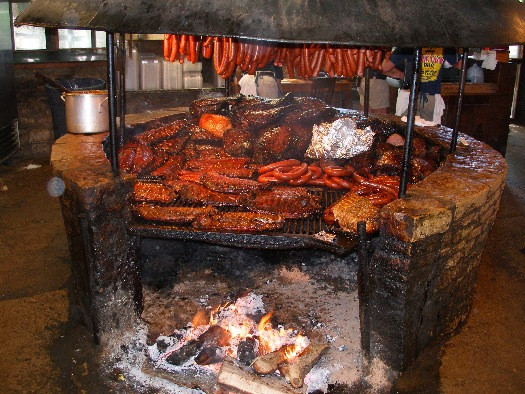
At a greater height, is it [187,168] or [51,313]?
[187,168]

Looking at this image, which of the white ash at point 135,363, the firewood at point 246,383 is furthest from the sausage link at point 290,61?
the firewood at point 246,383

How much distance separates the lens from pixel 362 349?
157 inches

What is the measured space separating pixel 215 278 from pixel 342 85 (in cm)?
949

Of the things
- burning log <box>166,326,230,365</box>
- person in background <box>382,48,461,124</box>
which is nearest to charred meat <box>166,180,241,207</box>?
burning log <box>166,326,230,365</box>

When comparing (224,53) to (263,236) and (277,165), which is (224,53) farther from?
A: (263,236)

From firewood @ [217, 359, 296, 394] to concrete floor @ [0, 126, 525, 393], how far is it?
810mm

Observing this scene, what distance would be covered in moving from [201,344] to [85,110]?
111 inches

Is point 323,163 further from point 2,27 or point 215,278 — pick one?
point 2,27

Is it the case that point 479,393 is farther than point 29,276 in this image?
No

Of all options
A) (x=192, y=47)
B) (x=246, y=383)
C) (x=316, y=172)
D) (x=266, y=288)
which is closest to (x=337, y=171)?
(x=316, y=172)

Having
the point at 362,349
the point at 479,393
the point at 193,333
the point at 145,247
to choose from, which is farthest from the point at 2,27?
the point at 479,393

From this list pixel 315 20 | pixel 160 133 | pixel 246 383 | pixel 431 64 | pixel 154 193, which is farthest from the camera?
pixel 431 64

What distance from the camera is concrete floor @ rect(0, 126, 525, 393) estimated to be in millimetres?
3916

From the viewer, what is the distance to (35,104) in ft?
34.9
